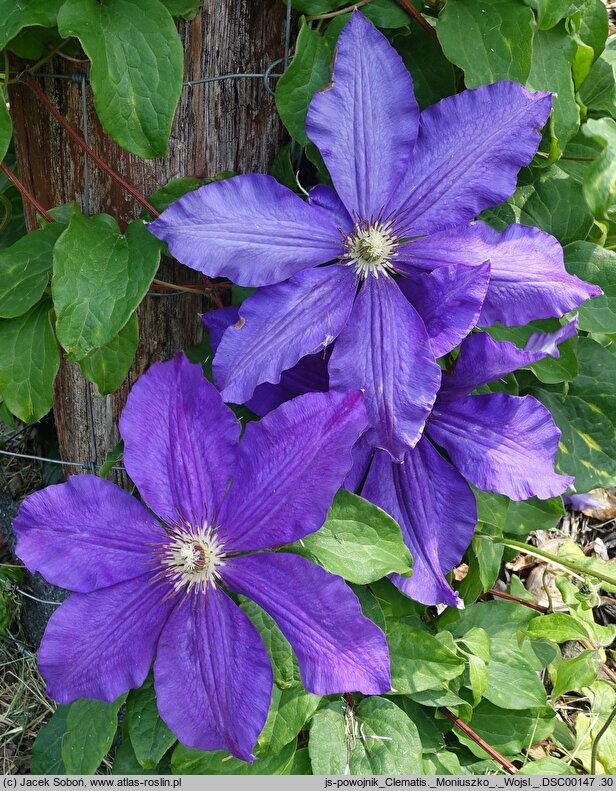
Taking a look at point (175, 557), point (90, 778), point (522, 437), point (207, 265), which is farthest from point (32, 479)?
point (522, 437)

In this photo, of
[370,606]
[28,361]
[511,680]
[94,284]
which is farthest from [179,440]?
[511,680]

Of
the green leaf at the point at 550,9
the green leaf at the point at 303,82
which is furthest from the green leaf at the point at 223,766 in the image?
the green leaf at the point at 550,9

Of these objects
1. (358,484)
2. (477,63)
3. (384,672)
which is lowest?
(384,672)

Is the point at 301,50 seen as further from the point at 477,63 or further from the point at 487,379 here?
the point at 487,379

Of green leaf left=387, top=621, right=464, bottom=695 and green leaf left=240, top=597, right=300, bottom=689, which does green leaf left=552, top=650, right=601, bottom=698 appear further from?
green leaf left=240, top=597, right=300, bottom=689

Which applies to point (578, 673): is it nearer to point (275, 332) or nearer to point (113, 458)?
point (275, 332)

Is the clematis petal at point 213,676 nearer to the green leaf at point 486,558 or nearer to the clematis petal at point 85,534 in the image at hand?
the clematis petal at point 85,534

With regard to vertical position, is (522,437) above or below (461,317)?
below
